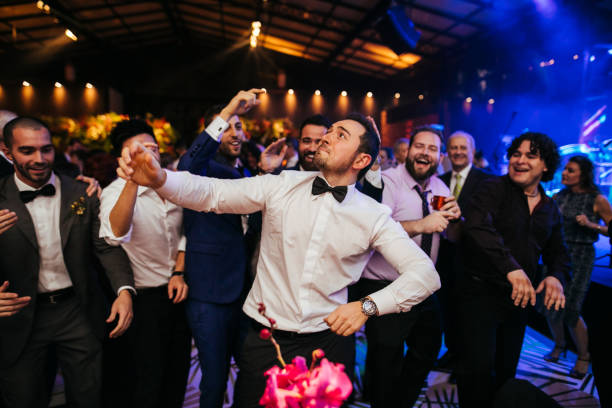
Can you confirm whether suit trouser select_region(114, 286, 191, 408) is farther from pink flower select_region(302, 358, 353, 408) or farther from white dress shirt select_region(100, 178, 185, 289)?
pink flower select_region(302, 358, 353, 408)

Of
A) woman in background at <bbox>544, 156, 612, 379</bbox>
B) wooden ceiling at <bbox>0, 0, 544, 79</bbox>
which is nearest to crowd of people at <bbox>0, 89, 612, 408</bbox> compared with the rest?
woman in background at <bbox>544, 156, 612, 379</bbox>

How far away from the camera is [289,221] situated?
5.23ft

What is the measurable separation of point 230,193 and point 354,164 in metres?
0.61

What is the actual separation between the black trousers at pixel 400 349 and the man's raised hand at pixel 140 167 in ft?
4.91

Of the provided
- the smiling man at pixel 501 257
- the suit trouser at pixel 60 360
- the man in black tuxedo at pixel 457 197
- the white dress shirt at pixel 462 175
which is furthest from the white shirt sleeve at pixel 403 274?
the white dress shirt at pixel 462 175

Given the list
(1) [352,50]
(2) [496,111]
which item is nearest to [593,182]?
(2) [496,111]

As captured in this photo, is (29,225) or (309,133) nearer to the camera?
(29,225)

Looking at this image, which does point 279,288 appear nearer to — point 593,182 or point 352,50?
point 593,182

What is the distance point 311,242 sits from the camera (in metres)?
1.56

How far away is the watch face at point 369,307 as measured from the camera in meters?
1.28

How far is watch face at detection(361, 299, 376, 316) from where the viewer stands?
1.28 meters

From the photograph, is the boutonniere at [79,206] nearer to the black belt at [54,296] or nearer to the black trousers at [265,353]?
the black belt at [54,296]

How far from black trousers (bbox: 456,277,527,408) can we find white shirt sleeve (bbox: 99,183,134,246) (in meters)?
1.99

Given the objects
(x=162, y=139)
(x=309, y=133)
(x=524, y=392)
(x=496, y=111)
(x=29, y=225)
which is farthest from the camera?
(x=496, y=111)
